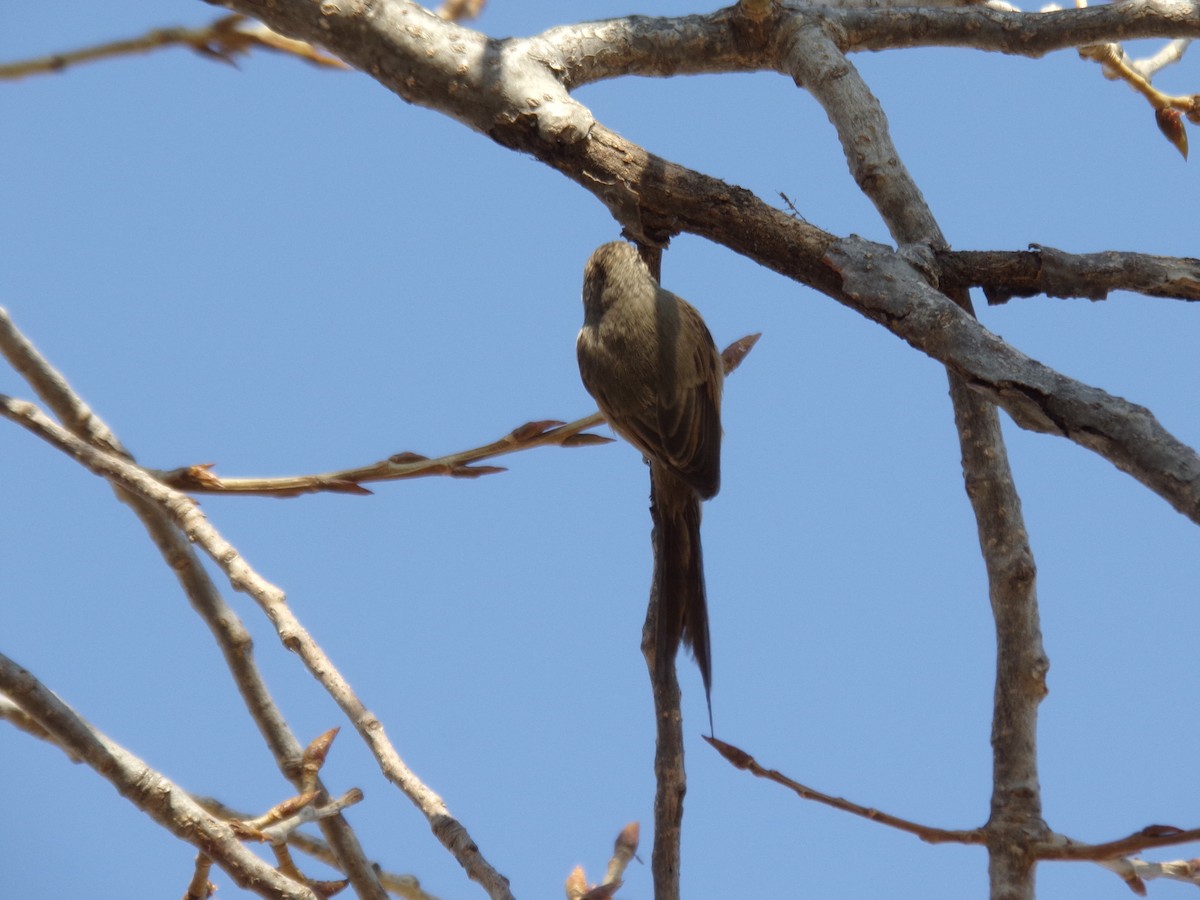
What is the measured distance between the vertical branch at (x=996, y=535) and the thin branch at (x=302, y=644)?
1.09 meters

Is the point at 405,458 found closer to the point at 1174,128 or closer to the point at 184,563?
the point at 184,563

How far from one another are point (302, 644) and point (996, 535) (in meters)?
1.74

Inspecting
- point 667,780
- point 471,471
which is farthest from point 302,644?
point 667,780

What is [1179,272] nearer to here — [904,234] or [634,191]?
[904,234]

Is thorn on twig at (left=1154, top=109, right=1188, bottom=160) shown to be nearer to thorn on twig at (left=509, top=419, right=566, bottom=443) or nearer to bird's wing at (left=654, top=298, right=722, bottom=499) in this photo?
bird's wing at (left=654, top=298, right=722, bottom=499)

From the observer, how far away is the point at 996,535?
287 cm

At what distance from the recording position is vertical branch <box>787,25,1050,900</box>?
246cm

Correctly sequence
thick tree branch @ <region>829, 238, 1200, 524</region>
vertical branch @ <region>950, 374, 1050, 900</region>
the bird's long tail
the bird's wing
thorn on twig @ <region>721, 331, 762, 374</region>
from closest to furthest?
thick tree branch @ <region>829, 238, 1200, 524</region>
vertical branch @ <region>950, 374, 1050, 900</region>
the bird's long tail
thorn on twig @ <region>721, 331, 762, 374</region>
the bird's wing

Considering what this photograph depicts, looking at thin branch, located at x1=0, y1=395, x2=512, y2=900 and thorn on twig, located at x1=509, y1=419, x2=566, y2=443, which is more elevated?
thorn on twig, located at x1=509, y1=419, x2=566, y2=443

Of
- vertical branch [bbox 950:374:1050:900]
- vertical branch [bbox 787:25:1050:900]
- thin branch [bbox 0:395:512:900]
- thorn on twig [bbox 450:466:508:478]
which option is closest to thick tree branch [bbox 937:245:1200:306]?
vertical branch [bbox 787:25:1050:900]

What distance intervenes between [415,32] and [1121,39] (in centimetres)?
234

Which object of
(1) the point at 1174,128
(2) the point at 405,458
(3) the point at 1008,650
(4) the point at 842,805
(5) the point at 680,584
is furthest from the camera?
(1) the point at 1174,128

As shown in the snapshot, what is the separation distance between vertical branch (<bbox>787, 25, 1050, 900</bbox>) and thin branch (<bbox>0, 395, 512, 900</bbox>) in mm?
1086

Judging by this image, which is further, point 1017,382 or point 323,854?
point 323,854
